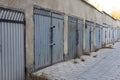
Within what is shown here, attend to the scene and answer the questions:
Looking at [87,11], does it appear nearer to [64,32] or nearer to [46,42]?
[64,32]

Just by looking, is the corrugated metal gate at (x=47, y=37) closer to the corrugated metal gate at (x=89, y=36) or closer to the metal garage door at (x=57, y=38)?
the metal garage door at (x=57, y=38)

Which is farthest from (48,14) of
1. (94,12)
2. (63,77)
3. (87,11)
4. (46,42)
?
(94,12)

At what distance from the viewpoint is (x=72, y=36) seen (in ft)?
45.5

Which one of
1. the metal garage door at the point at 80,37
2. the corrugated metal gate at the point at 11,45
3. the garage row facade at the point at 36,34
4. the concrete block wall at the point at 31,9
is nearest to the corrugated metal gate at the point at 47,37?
the garage row facade at the point at 36,34

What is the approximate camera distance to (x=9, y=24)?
7238 mm

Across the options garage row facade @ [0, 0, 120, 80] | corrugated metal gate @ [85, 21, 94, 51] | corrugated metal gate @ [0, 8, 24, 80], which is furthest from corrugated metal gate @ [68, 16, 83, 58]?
corrugated metal gate @ [0, 8, 24, 80]

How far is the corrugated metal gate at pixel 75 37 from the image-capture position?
528 inches

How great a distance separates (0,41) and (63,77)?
286 cm

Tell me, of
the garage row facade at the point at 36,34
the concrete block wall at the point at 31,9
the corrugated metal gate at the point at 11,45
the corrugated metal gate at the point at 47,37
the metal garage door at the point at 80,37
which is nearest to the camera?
the corrugated metal gate at the point at 11,45

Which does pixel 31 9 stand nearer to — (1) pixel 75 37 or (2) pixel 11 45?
(2) pixel 11 45

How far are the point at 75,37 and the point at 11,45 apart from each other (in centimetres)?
760

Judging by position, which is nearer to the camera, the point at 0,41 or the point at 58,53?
the point at 0,41

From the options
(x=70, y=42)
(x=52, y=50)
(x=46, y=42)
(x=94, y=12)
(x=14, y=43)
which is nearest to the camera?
(x=14, y=43)

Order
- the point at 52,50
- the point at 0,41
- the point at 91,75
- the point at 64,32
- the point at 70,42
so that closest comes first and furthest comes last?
the point at 0,41
the point at 91,75
the point at 52,50
the point at 64,32
the point at 70,42
